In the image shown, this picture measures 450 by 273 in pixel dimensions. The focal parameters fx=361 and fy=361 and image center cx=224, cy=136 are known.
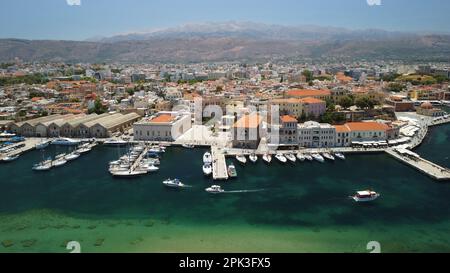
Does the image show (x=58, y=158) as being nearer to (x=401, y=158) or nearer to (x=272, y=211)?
(x=272, y=211)

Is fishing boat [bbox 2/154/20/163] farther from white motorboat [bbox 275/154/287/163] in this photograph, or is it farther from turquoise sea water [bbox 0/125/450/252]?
white motorboat [bbox 275/154/287/163]

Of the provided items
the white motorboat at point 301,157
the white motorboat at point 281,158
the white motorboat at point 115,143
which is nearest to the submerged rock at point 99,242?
the white motorboat at point 281,158

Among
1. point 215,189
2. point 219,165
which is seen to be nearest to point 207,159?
point 219,165

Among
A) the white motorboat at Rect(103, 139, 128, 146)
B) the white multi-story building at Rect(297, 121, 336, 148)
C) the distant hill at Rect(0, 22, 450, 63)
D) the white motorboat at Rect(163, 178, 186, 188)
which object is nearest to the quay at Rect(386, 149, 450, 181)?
the white multi-story building at Rect(297, 121, 336, 148)

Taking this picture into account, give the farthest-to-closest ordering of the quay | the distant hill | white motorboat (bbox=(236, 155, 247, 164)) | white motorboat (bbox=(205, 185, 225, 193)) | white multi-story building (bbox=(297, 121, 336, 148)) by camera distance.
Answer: the distant hill < white multi-story building (bbox=(297, 121, 336, 148)) < white motorboat (bbox=(236, 155, 247, 164)) < the quay < white motorboat (bbox=(205, 185, 225, 193))

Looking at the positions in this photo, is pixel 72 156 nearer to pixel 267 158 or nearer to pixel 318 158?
pixel 267 158

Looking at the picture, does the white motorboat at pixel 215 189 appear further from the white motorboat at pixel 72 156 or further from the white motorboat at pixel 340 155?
the white motorboat at pixel 72 156

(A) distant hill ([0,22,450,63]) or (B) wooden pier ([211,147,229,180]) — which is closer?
(B) wooden pier ([211,147,229,180])
